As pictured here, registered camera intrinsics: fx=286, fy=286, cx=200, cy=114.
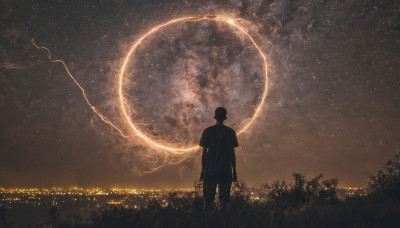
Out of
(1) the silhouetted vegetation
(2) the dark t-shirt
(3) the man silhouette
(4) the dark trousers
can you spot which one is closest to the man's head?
(3) the man silhouette

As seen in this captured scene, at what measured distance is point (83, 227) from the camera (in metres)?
4.68

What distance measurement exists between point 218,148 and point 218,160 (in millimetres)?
255

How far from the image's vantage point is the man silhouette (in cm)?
607

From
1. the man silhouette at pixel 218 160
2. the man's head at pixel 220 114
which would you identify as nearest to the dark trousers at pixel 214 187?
the man silhouette at pixel 218 160

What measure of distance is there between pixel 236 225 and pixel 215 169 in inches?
75.2

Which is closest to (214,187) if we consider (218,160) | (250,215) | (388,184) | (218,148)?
(218,160)

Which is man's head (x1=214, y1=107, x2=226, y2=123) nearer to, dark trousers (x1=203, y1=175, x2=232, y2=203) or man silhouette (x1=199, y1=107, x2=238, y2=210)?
man silhouette (x1=199, y1=107, x2=238, y2=210)

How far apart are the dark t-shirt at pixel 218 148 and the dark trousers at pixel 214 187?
0.38 ft

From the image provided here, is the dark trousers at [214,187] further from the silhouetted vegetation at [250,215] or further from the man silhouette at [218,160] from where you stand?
the silhouetted vegetation at [250,215]

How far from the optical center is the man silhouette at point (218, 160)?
607 cm

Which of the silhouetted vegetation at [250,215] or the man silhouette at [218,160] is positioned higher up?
the man silhouette at [218,160]

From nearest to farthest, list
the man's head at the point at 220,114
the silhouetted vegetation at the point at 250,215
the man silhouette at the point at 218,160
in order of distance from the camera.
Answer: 1. the silhouetted vegetation at the point at 250,215
2. the man silhouette at the point at 218,160
3. the man's head at the point at 220,114

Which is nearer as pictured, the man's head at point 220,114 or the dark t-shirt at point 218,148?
the dark t-shirt at point 218,148

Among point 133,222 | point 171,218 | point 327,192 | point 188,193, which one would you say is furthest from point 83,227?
point 327,192
